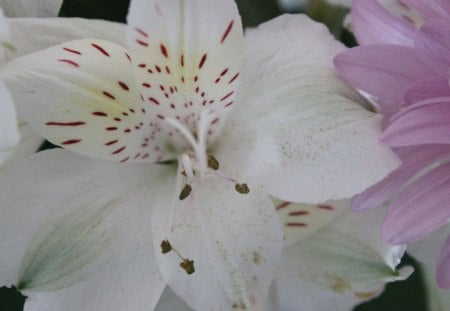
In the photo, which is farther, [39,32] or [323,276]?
[323,276]

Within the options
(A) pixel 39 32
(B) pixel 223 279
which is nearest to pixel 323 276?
(B) pixel 223 279

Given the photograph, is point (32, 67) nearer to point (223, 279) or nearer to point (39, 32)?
point (39, 32)

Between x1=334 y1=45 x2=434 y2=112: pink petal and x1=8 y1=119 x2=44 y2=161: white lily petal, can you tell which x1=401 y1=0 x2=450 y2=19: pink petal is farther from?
x1=8 y1=119 x2=44 y2=161: white lily petal

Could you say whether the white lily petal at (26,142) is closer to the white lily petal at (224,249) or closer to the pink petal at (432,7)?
the white lily petal at (224,249)

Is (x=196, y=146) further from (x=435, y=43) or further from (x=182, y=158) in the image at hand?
(x=435, y=43)

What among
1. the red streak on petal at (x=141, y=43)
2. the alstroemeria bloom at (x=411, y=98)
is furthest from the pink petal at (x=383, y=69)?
the red streak on petal at (x=141, y=43)

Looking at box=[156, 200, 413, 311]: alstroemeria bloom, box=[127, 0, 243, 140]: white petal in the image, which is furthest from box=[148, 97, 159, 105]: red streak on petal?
box=[156, 200, 413, 311]: alstroemeria bloom

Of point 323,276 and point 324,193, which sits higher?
point 324,193

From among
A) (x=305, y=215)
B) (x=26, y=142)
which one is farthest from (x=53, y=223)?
(x=305, y=215)
